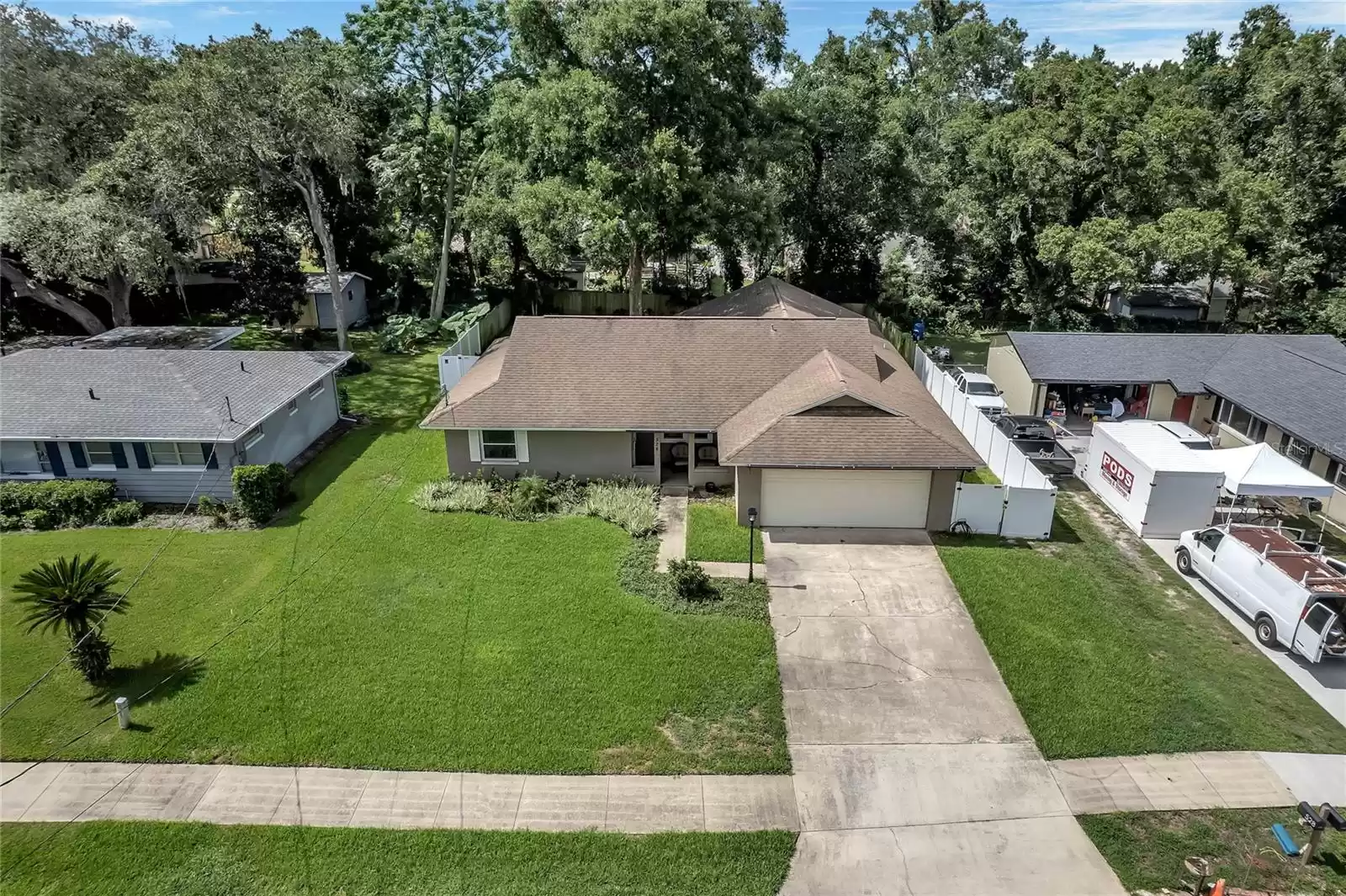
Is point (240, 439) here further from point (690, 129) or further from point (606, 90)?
point (690, 129)

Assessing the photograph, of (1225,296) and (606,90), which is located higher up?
(606,90)

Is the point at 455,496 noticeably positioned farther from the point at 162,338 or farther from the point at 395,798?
the point at 162,338

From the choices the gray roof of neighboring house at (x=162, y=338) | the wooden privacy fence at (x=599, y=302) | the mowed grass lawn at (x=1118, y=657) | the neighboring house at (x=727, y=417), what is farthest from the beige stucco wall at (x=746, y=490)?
the wooden privacy fence at (x=599, y=302)

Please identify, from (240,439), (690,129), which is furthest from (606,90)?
(240,439)

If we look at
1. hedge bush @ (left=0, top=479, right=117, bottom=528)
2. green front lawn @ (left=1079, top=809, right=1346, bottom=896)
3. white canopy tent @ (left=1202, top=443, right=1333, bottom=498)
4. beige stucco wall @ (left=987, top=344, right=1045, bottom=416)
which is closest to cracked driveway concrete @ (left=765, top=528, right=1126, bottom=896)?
green front lawn @ (left=1079, top=809, right=1346, bottom=896)

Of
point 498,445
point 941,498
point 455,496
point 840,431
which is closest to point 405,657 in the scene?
point 455,496

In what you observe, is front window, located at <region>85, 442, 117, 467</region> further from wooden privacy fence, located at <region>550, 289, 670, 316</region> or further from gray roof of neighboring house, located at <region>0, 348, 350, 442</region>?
wooden privacy fence, located at <region>550, 289, 670, 316</region>
